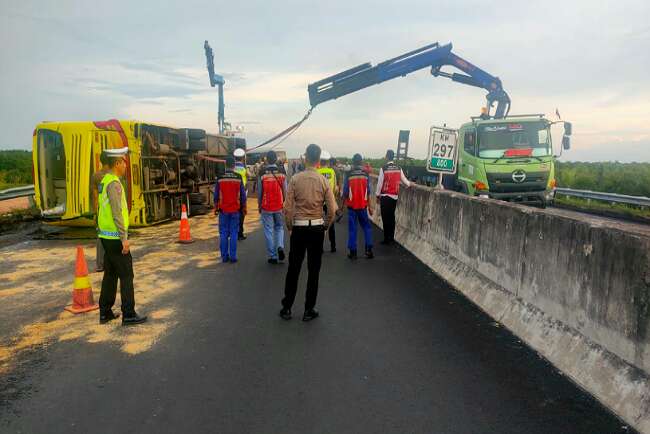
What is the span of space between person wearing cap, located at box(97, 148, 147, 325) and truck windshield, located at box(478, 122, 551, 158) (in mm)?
10509

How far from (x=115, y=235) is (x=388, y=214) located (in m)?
6.40

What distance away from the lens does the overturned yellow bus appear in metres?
11.4

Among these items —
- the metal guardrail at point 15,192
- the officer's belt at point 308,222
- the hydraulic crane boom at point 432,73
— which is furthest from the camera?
the hydraulic crane boom at point 432,73

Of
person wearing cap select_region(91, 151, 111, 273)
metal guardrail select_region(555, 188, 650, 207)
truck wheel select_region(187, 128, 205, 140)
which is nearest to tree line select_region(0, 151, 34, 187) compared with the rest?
truck wheel select_region(187, 128, 205, 140)

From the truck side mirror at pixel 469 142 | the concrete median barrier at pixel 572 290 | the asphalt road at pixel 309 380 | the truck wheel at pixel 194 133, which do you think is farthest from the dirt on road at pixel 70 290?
the truck side mirror at pixel 469 142

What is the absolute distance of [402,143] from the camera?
78.7 ft

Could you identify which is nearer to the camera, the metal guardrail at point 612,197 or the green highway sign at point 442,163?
the green highway sign at point 442,163

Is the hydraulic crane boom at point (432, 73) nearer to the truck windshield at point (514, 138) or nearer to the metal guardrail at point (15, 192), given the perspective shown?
the truck windshield at point (514, 138)

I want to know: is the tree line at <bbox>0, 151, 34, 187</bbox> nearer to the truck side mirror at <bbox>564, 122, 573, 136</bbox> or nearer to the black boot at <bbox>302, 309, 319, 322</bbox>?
the black boot at <bbox>302, 309, 319, 322</bbox>

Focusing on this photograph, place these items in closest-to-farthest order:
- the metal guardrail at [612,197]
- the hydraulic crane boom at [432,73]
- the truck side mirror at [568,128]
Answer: the truck side mirror at [568,128] → the metal guardrail at [612,197] → the hydraulic crane boom at [432,73]

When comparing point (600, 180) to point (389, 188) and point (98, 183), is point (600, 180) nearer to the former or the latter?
point (389, 188)

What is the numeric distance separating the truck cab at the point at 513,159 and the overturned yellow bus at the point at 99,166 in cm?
873

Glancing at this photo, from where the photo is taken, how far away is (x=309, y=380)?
13.3 ft

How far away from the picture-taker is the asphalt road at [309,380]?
3398 millimetres
